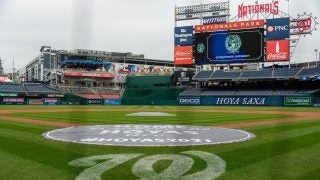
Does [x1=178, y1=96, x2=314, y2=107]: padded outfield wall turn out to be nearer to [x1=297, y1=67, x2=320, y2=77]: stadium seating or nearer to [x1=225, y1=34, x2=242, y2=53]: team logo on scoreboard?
[x1=297, y1=67, x2=320, y2=77]: stadium seating

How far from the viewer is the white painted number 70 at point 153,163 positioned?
20.2 ft

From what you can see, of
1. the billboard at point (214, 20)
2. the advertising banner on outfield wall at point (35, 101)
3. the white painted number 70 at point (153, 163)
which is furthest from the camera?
the advertising banner on outfield wall at point (35, 101)

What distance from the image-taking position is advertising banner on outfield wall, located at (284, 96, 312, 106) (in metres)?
43.3

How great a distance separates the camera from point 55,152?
8461 mm

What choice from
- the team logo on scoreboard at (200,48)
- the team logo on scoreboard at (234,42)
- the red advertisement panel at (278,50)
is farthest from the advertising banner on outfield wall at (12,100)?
the red advertisement panel at (278,50)

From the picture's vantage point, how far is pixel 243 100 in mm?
49156

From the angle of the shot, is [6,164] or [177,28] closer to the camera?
[6,164]

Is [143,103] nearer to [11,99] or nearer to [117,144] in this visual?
[11,99]

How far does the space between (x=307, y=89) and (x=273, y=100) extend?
4.45 metres

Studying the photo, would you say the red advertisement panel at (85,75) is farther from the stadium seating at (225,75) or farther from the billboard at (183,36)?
Result: the stadium seating at (225,75)

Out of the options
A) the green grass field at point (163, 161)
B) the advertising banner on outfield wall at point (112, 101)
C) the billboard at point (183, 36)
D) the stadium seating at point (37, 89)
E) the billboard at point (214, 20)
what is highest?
the billboard at point (214, 20)

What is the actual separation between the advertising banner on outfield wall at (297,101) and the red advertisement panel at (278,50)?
4947 millimetres

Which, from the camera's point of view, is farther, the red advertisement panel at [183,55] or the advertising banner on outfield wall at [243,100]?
the red advertisement panel at [183,55]

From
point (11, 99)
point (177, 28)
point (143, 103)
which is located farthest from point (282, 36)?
point (11, 99)
